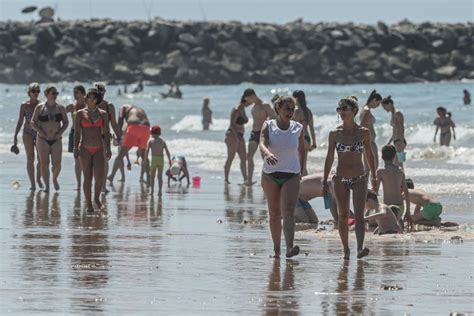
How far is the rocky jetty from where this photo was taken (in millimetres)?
100250

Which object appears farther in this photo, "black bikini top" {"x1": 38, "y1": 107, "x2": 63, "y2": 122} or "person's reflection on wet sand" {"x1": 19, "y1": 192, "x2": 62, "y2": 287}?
"black bikini top" {"x1": 38, "y1": 107, "x2": 63, "y2": 122}

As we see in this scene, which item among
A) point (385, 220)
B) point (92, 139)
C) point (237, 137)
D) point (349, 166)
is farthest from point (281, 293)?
point (237, 137)

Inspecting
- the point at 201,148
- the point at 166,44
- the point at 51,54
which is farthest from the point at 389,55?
the point at 201,148

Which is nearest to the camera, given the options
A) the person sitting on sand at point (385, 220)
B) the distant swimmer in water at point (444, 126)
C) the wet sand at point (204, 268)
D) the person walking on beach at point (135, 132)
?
the wet sand at point (204, 268)

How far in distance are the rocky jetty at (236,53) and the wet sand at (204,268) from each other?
8492cm

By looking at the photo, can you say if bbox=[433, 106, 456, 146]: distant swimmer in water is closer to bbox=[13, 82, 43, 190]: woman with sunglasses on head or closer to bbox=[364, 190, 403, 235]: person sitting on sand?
bbox=[13, 82, 43, 190]: woman with sunglasses on head

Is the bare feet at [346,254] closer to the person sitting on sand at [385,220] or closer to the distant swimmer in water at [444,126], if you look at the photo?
the person sitting on sand at [385,220]

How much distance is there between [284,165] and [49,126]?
6865 mm

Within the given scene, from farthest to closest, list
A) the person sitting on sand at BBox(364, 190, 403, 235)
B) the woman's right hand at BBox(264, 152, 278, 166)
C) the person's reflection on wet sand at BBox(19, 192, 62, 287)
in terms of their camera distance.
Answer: the person sitting on sand at BBox(364, 190, 403, 235) → the woman's right hand at BBox(264, 152, 278, 166) → the person's reflection on wet sand at BBox(19, 192, 62, 287)

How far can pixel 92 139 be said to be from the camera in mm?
14875

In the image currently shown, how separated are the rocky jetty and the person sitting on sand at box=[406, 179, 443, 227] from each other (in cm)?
8473

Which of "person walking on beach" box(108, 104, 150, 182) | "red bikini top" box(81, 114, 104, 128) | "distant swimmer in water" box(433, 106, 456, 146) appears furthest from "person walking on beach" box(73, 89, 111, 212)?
"distant swimmer in water" box(433, 106, 456, 146)

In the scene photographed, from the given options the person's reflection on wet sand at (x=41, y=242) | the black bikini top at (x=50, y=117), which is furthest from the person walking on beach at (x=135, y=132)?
the person's reflection on wet sand at (x=41, y=242)

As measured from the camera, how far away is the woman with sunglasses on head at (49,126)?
679 inches
